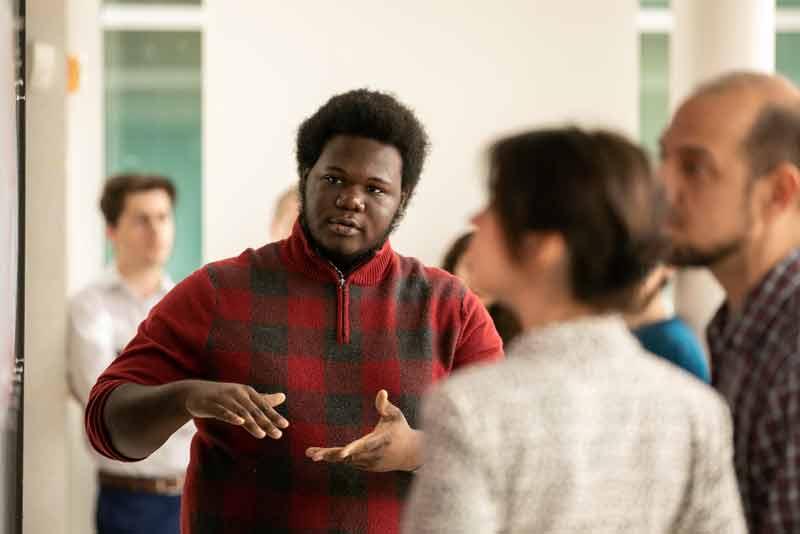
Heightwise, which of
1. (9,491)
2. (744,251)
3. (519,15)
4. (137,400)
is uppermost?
(519,15)

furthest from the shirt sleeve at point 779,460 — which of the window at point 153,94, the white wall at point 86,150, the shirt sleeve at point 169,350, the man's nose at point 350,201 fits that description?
the window at point 153,94

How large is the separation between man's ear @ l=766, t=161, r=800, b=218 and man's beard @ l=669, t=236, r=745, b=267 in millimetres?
57

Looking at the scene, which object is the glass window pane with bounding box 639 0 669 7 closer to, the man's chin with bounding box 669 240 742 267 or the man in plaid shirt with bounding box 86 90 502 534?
the man in plaid shirt with bounding box 86 90 502 534

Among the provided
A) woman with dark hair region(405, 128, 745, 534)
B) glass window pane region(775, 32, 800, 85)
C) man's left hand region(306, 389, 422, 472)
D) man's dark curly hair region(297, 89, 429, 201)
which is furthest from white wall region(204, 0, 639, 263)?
woman with dark hair region(405, 128, 745, 534)

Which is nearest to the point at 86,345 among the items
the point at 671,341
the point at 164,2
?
the point at 164,2

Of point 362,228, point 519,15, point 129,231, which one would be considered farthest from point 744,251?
point 519,15

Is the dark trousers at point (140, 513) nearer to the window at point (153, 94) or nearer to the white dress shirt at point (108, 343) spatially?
the white dress shirt at point (108, 343)

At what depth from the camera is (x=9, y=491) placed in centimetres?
253

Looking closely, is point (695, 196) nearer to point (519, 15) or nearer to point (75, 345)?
point (75, 345)

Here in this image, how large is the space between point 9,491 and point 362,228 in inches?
40.4

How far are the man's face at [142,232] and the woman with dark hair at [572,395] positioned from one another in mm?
3020

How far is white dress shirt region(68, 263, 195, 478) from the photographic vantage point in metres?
3.76

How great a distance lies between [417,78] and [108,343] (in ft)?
5.26

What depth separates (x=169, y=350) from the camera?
6.59 feet
